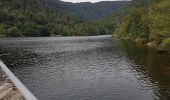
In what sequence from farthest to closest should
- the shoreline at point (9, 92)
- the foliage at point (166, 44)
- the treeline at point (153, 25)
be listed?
the treeline at point (153, 25) < the foliage at point (166, 44) < the shoreline at point (9, 92)

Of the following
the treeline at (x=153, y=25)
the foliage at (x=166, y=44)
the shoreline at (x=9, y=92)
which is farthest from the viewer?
the treeline at (x=153, y=25)

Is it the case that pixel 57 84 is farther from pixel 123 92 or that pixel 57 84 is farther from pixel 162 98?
pixel 162 98

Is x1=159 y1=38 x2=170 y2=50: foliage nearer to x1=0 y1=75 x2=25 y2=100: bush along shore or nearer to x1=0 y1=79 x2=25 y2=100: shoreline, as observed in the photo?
x1=0 y1=75 x2=25 y2=100: bush along shore

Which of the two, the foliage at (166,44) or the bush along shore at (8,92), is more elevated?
the bush along shore at (8,92)

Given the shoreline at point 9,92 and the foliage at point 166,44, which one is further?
the foliage at point 166,44

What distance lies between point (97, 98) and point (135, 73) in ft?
65.4

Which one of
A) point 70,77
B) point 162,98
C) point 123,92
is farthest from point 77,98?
point 70,77

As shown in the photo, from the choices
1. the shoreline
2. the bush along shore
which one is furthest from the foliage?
the shoreline

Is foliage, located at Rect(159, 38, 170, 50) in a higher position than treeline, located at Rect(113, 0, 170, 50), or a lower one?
lower

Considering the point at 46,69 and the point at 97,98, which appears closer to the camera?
the point at 97,98

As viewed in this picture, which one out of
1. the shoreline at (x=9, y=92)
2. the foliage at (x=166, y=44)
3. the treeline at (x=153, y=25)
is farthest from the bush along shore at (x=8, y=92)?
the foliage at (x=166, y=44)

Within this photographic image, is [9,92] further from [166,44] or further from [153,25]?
[153,25]

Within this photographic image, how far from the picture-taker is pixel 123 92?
1551 inches

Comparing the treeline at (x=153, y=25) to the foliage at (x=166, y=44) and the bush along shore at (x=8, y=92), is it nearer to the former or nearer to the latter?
the foliage at (x=166, y=44)
